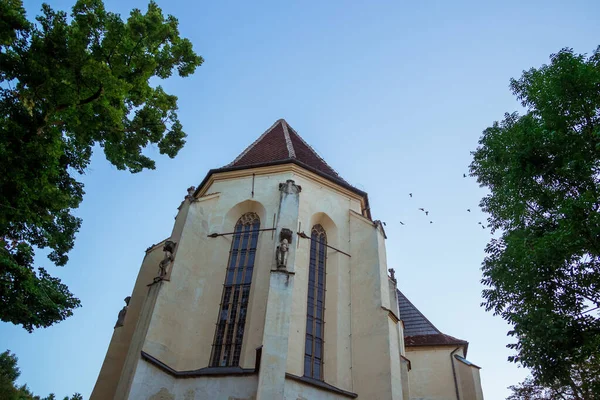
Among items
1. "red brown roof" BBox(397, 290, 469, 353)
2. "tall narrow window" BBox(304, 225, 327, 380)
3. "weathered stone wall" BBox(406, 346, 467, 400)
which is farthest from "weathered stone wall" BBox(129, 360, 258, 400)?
"red brown roof" BBox(397, 290, 469, 353)

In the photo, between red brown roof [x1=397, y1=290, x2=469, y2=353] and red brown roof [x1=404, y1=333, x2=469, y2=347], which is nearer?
red brown roof [x1=404, y1=333, x2=469, y2=347]

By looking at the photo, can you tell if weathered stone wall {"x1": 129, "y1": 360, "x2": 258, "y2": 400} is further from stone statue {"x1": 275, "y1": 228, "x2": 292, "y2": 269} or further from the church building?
stone statue {"x1": 275, "y1": 228, "x2": 292, "y2": 269}

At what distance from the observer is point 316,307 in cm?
1273

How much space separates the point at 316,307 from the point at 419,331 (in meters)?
7.49

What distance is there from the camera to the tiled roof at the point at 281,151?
16688 mm

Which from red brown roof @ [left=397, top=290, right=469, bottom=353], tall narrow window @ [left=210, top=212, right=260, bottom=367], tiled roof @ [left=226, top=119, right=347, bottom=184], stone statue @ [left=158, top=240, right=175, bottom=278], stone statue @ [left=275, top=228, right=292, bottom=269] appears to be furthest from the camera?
red brown roof @ [left=397, top=290, right=469, bottom=353]

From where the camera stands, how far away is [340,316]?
1274 cm

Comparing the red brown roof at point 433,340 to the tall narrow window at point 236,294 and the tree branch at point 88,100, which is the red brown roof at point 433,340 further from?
the tree branch at point 88,100

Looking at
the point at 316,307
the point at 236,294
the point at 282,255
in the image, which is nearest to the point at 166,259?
the point at 236,294

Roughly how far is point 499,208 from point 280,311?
586 centimetres

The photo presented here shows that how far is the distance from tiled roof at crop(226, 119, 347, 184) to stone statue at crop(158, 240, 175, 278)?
14.3ft

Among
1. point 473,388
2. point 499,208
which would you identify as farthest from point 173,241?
point 473,388

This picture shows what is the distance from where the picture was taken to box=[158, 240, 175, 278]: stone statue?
12.0 m

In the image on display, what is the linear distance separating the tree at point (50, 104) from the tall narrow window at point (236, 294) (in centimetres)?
357
